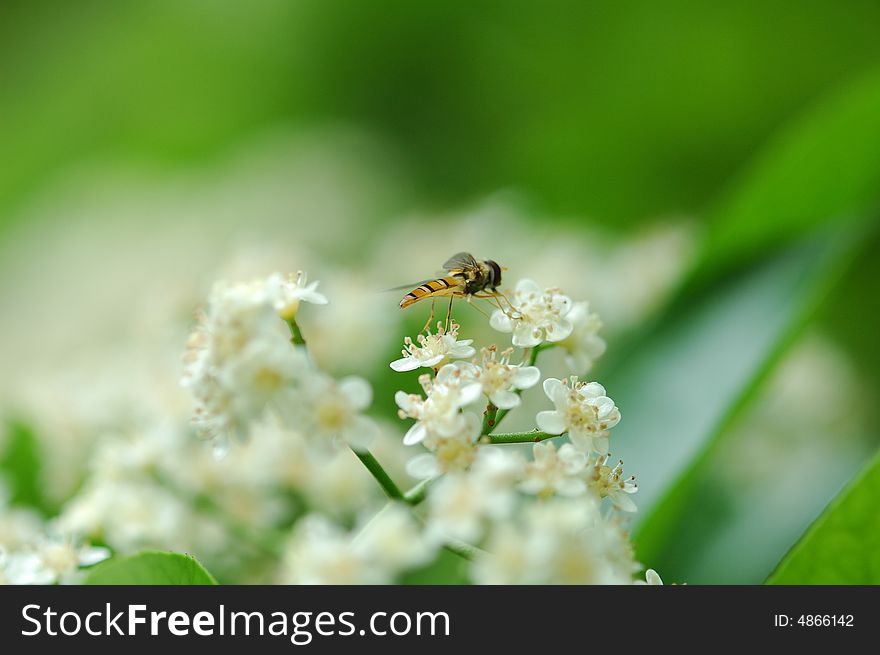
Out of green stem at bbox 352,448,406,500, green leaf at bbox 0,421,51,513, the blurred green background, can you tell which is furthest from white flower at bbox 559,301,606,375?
the blurred green background

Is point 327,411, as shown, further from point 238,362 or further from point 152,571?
point 152,571

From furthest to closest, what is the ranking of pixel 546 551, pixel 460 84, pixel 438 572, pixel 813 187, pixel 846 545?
pixel 460 84 < pixel 813 187 < pixel 438 572 < pixel 846 545 < pixel 546 551

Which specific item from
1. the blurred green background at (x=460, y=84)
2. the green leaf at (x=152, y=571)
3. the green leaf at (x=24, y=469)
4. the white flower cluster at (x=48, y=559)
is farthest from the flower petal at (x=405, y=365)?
the blurred green background at (x=460, y=84)

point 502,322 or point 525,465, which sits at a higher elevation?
point 502,322

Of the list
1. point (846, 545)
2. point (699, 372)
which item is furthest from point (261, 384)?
point (699, 372)

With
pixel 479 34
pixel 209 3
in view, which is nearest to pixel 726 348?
pixel 479 34

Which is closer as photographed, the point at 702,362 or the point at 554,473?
the point at 554,473
